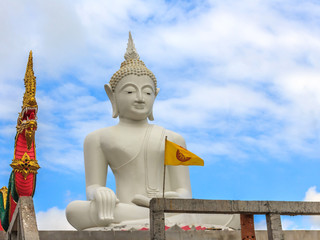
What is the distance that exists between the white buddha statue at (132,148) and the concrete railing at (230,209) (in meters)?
3.86

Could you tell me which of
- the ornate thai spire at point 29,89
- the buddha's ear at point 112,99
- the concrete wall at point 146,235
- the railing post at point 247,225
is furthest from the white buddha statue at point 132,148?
the railing post at point 247,225

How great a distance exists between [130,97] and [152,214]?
5517 millimetres

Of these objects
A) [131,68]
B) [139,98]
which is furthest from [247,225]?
[131,68]

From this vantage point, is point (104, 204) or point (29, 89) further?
point (29, 89)

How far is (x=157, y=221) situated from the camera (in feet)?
19.0

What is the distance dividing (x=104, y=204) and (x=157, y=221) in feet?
12.8

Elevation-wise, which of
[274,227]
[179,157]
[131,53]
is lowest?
[274,227]

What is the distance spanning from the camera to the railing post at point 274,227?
6.16 metres

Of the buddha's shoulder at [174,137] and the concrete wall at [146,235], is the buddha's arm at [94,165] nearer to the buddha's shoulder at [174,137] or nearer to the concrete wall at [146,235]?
the buddha's shoulder at [174,137]

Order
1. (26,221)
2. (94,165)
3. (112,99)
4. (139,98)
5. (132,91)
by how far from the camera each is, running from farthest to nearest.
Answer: (112,99) → (132,91) → (139,98) → (94,165) → (26,221)

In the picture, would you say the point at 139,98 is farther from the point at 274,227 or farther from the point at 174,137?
the point at 274,227

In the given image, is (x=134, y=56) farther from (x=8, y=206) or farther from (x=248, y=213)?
(x=248, y=213)

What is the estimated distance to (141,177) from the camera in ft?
A: 35.1

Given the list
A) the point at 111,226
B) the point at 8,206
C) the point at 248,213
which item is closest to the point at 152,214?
the point at 248,213
